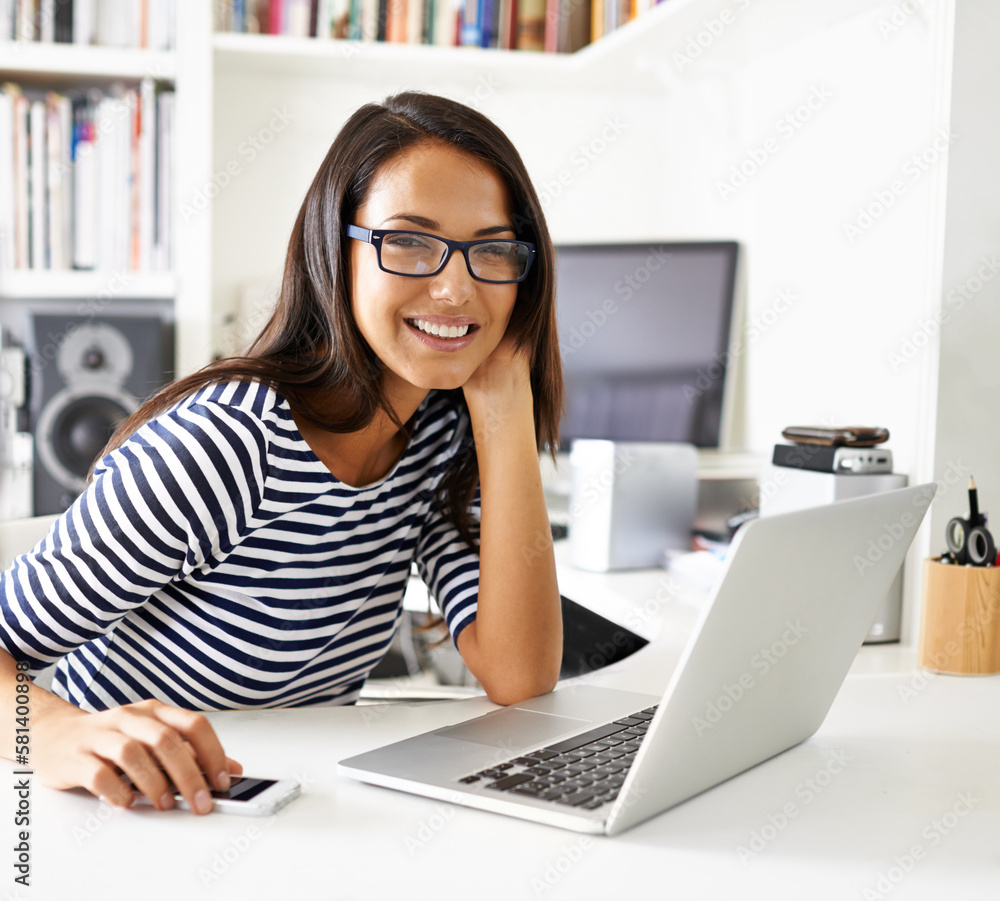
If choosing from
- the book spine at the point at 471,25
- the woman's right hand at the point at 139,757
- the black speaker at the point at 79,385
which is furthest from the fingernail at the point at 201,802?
the book spine at the point at 471,25

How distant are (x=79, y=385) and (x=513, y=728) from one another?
1.39 metres

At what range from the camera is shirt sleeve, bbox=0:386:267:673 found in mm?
877

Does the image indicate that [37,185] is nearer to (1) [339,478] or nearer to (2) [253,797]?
(1) [339,478]

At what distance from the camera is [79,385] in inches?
77.6

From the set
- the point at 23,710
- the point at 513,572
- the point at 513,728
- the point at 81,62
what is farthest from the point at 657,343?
the point at 23,710

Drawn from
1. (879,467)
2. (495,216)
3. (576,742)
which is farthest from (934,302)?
(576,742)

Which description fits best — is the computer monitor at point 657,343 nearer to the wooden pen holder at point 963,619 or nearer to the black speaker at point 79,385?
the black speaker at point 79,385

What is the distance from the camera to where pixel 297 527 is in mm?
1030

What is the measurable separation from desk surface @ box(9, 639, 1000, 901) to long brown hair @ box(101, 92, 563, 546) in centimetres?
35

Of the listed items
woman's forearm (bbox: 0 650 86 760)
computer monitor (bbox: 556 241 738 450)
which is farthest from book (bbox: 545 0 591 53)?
woman's forearm (bbox: 0 650 86 760)

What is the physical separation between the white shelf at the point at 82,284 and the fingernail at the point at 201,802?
1504 millimetres

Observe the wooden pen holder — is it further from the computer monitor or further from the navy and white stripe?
the computer monitor

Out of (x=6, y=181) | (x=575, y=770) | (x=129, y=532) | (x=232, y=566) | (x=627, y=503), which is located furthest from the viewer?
(x=6, y=181)

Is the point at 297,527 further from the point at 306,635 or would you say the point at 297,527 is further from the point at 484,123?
the point at 484,123
